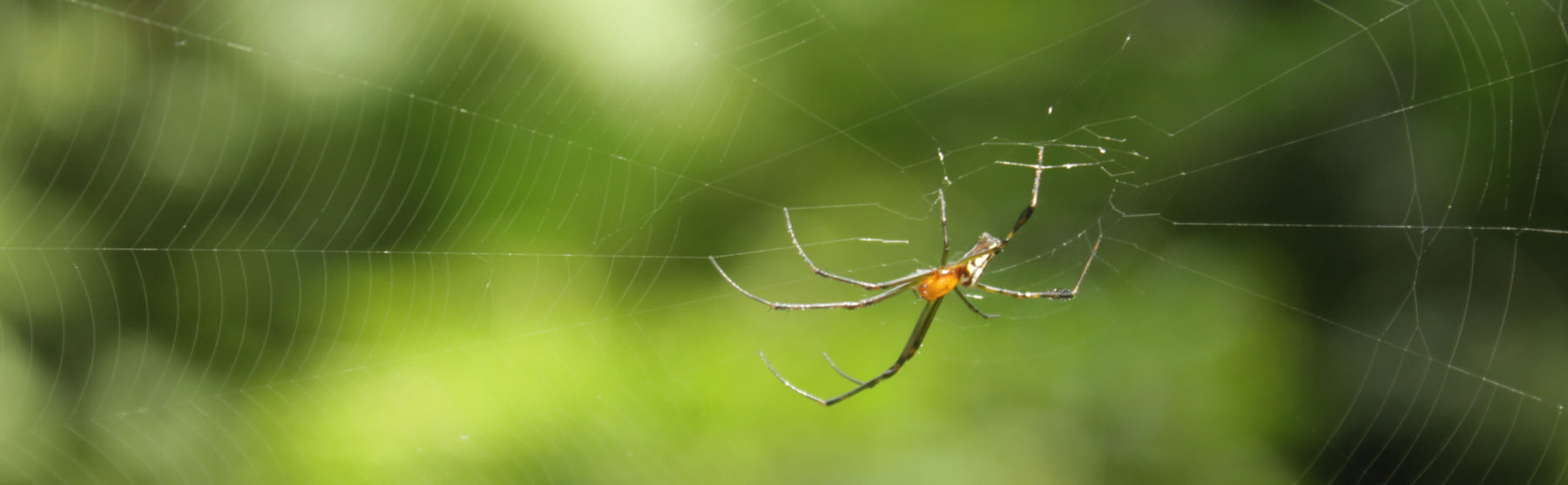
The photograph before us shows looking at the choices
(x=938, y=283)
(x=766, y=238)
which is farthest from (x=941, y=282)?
(x=766, y=238)

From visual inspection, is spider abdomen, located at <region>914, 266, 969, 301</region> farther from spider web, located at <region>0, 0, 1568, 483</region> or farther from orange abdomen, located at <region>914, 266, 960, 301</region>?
spider web, located at <region>0, 0, 1568, 483</region>

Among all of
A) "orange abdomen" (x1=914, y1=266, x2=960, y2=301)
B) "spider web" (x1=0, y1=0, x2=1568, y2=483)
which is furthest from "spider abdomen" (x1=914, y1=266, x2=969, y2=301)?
"spider web" (x1=0, y1=0, x2=1568, y2=483)

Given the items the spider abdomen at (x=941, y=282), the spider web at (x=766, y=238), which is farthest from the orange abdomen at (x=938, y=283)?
the spider web at (x=766, y=238)

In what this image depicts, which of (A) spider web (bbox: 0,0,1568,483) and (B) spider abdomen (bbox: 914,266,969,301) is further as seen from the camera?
(A) spider web (bbox: 0,0,1568,483)

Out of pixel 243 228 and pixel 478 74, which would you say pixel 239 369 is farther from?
pixel 478 74

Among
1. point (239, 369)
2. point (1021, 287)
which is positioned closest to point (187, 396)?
point (239, 369)
